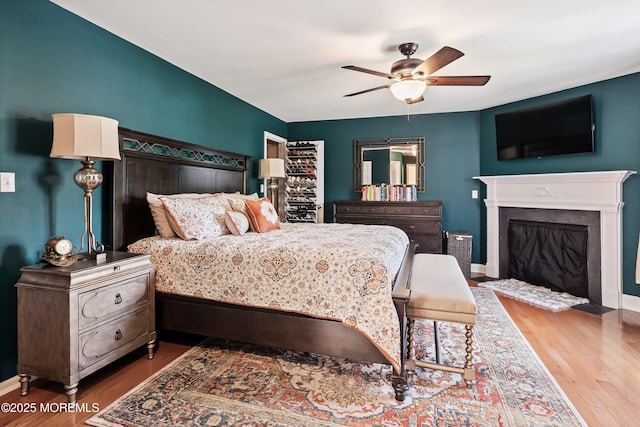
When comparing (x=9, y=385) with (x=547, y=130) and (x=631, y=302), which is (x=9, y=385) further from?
(x=547, y=130)

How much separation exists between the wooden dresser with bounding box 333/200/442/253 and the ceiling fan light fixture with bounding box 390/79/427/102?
7.80 ft

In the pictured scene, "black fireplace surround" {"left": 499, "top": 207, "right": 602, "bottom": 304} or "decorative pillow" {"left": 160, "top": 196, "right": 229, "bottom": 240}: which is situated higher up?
"decorative pillow" {"left": 160, "top": 196, "right": 229, "bottom": 240}

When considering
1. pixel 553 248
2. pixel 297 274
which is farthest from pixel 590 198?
pixel 297 274

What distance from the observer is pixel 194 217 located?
2709 millimetres

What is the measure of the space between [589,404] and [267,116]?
498 cm

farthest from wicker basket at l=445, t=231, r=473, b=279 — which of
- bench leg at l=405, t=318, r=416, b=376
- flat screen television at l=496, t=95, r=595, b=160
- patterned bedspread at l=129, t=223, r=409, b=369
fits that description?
bench leg at l=405, t=318, r=416, b=376

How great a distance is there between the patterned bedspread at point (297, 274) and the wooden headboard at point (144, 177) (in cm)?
21

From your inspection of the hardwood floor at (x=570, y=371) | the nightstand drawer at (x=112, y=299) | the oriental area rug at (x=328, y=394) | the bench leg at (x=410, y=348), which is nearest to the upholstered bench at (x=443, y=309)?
the bench leg at (x=410, y=348)

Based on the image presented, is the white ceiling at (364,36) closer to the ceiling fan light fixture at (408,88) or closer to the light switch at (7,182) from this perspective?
the ceiling fan light fixture at (408,88)

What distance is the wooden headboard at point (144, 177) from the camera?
8.54 ft

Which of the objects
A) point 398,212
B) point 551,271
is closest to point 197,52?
point 398,212

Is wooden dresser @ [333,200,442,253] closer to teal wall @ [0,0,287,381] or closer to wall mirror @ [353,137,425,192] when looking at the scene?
wall mirror @ [353,137,425,192]

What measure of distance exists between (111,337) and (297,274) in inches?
48.9

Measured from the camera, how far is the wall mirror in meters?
5.44
